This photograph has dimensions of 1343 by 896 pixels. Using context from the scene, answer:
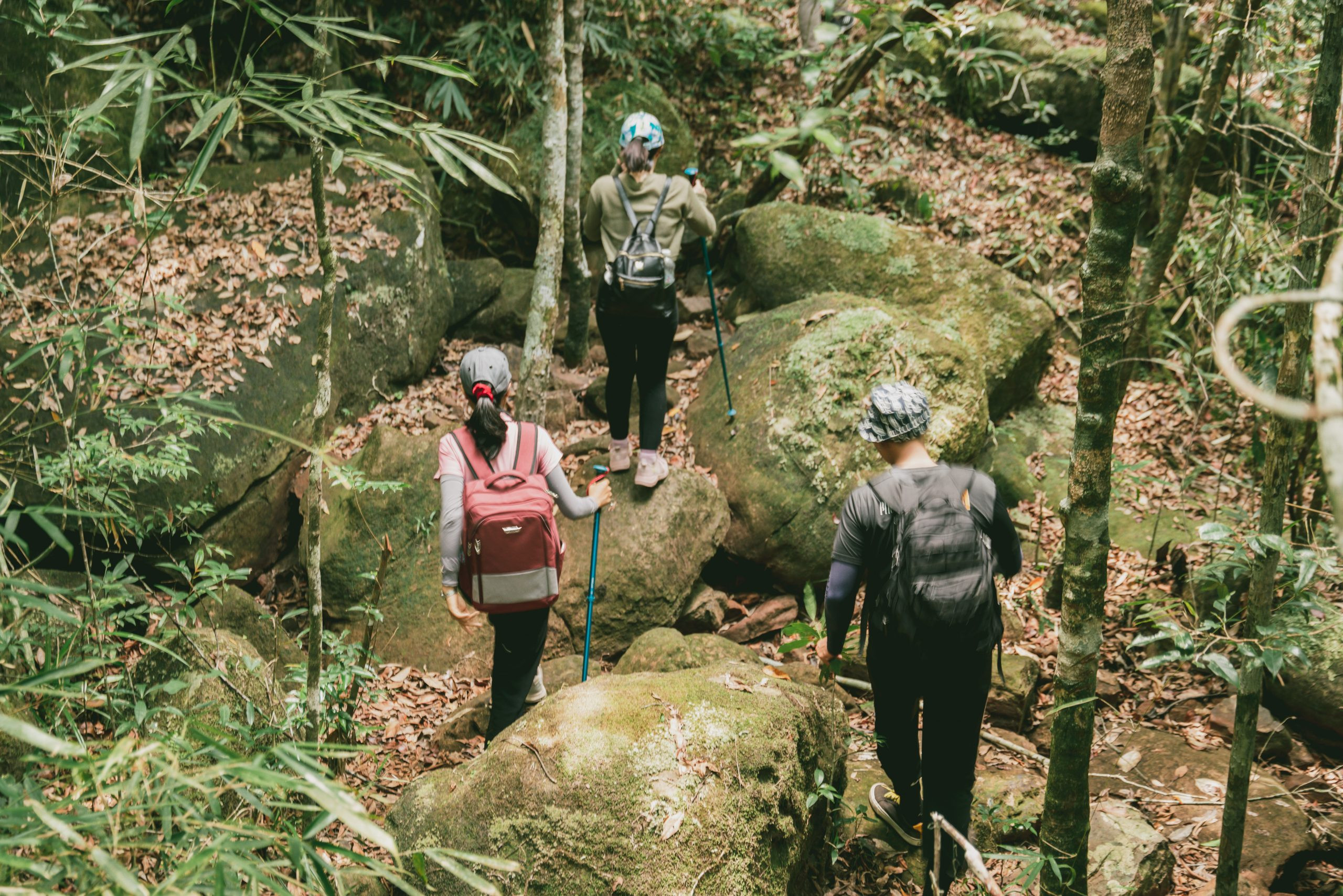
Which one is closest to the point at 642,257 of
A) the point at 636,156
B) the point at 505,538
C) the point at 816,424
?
the point at 636,156

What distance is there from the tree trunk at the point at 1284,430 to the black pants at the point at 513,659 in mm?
2763

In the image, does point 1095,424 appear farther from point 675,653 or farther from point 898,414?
point 675,653

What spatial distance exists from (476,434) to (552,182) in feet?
8.78

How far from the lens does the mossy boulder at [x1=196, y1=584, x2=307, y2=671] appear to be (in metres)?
4.86

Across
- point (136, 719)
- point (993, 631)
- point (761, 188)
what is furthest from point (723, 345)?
point (136, 719)

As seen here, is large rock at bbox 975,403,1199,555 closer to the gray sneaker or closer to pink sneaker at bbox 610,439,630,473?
pink sneaker at bbox 610,439,630,473

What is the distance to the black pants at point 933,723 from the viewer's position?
3.19 meters

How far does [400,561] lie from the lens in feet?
18.8

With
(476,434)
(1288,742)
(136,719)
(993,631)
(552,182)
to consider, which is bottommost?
(1288,742)

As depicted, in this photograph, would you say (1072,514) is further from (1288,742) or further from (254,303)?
(254,303)

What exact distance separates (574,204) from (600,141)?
5.97ft

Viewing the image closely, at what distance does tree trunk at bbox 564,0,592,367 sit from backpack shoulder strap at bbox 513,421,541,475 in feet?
8.80

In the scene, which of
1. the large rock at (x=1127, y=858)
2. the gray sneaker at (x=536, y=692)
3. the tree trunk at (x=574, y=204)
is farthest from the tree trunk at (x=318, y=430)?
the large rock at (x=1127, y=858)

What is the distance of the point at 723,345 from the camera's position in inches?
284
